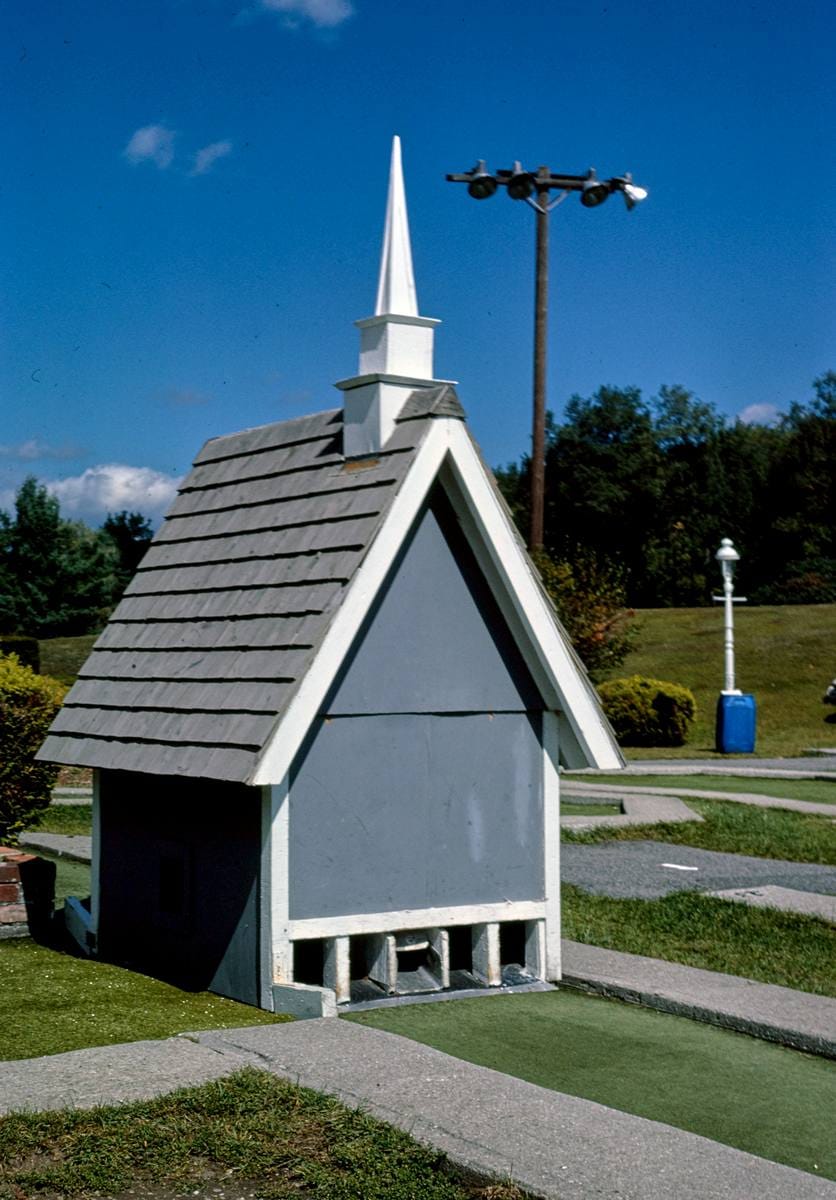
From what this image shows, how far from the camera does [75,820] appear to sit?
1620 cm

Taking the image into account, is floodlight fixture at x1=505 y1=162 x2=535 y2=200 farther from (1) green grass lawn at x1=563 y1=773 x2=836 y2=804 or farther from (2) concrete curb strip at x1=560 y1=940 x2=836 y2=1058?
(2) concrete curb strip at x1=560 y1=940 x2=836 y2=1058

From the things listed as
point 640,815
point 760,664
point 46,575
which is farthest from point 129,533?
point 640,815

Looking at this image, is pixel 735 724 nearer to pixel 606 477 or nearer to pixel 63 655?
pixel 63 655

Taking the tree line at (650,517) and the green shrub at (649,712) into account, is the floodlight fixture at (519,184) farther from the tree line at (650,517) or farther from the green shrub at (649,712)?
the tree line at (650,517)

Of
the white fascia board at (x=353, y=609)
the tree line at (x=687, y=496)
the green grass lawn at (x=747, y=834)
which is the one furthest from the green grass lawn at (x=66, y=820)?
the tree line at (x=687, y=496)

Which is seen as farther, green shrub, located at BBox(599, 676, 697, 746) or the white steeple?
green shrub, located at BBox(599, 676, 697, 746)

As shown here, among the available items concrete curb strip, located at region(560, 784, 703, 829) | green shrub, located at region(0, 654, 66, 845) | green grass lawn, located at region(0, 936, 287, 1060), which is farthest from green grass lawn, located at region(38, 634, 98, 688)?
green grass lawn, located at region(0, 936, 287, 1060)

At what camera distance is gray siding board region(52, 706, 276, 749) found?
711 cm

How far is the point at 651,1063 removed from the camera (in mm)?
6391

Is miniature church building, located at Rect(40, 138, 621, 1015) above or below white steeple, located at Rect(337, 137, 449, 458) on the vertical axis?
below

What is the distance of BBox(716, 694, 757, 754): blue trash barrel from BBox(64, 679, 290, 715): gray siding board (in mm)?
21066

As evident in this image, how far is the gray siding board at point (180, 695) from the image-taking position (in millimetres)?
7188

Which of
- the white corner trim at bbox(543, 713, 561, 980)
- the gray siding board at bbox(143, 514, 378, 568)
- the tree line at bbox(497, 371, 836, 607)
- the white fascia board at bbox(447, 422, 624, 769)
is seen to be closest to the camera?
the gray siding board at bbox(143, 514, 378, 568)

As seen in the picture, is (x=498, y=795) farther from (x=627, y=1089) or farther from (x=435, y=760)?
(x=627, y=1089)
